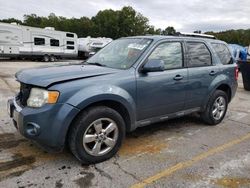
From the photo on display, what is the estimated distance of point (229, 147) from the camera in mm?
4684

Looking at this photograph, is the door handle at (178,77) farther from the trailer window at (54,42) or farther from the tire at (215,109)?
the trailer window at (54,42)

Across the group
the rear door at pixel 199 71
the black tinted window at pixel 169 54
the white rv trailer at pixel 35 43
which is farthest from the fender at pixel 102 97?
the white rv trailer at pixel 35 43

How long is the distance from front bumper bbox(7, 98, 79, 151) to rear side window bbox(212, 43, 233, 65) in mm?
3549

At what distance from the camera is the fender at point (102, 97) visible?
3533mm

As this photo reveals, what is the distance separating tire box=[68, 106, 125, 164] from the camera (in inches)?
142

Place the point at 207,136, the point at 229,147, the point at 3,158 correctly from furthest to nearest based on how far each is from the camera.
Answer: the point at 207,136
the point at 229,147
the point at 3,158

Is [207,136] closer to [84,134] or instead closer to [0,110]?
[84,134]

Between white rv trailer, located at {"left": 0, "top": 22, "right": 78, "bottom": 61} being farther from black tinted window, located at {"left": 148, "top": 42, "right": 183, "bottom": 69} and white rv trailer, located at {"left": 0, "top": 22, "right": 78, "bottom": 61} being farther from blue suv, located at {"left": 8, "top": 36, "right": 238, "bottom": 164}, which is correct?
black tinted window, located at {"left": 148, "top": 42, "right": 183, "bottom": 69}

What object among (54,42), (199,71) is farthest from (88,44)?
(199,71)

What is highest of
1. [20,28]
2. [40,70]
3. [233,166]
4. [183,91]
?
[20,28]

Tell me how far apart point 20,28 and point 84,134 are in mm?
20575

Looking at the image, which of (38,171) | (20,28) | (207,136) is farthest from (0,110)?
(20,28)

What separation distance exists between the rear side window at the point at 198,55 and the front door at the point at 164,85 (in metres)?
0.25

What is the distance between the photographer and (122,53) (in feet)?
15.3
